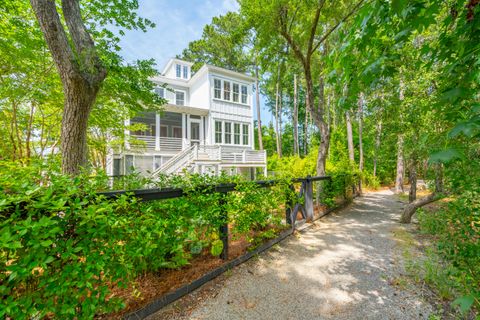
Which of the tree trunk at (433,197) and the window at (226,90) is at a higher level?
the window at (226,90)

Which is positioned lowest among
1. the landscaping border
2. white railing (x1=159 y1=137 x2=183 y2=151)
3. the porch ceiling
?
the landscaping border

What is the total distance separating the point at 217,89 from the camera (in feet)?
45.2

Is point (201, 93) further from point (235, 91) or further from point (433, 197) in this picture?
point (433, 197)

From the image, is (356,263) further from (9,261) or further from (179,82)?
(179,82)

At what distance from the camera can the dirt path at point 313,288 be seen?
2.14 m

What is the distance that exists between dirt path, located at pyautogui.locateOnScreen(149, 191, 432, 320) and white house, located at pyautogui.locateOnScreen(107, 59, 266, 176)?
24.7ft

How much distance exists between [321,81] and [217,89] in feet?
23.5

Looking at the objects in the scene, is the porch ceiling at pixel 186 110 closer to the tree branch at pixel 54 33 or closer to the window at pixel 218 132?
the window at pixel 218 132

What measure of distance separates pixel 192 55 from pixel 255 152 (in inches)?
519

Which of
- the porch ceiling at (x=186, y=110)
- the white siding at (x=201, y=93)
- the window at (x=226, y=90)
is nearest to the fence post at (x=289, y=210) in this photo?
the porch ceiling at (x=186, y=110)

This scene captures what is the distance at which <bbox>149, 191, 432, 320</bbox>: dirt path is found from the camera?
7.02 feet

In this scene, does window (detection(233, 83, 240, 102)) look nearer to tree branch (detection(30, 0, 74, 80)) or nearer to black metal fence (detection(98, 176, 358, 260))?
black metal fence (detection(98, 176, 358, 260))

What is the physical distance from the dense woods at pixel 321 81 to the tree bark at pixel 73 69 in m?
0.02

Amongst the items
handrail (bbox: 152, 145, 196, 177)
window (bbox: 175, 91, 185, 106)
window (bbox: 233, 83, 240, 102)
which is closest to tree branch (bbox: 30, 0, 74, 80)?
handrail (bbox: 152, 145, 196, 177)
